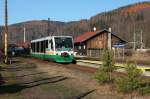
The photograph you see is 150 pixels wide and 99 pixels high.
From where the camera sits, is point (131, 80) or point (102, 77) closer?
point (131, 80)

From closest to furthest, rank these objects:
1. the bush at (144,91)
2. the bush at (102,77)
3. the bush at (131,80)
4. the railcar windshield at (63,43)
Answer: the bush at (144,91) < the bush at (131,80) < the bush at (102,77) < the railcar windshield at (63,43)

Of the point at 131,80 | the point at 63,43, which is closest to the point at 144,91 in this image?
the point at 131,80

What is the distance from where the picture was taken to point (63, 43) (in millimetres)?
39250

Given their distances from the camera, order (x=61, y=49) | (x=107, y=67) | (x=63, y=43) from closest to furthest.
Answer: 1. (x=107, y=67)
2. (x=61, y=49)
3. (x=63, y=43)

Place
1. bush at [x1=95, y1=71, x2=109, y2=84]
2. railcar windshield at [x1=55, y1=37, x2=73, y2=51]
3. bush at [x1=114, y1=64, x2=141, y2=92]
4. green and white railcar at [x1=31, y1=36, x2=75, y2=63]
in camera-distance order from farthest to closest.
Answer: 1. railcar windshield at [x1=55, y1=37, x2=73, y2=51]
2. green and white railcar at [x1=31, y1=36, x2=75, y2=63]
3. bush at [x1=95, y1=71, x2=109, y2=84]
4. bush at [x1=114, y1=64, x2=141, y2=92]

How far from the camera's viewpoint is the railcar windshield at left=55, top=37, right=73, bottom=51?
38969mm

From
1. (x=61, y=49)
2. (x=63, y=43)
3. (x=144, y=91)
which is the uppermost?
(x=63, y=43)

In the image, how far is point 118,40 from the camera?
82.6 metres

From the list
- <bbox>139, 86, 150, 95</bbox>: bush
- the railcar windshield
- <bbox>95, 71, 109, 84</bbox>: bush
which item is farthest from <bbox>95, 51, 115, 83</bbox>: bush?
the railcar windshield

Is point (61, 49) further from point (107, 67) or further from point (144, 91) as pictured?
point (144, 91)

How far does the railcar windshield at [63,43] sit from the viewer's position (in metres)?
39.0

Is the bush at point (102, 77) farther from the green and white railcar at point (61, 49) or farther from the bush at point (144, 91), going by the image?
the green and white railcar at point (61, 49)

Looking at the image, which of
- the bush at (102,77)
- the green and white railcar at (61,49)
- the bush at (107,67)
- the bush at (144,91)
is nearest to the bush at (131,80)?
the bush at (144,91)

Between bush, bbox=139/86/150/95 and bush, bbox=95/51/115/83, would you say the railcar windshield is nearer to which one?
bush, bbox=95/51/115/83
